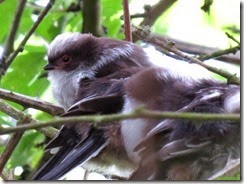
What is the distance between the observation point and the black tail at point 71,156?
66.2 inches

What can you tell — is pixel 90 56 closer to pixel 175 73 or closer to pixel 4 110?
pixel 4 110

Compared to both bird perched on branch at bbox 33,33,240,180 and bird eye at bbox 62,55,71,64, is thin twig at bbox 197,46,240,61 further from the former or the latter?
bird eye at bbox 62,55,71,64

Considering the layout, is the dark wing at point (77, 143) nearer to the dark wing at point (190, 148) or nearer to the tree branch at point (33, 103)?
the dark wing at point (190, 148)

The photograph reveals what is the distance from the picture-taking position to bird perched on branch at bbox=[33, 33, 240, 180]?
1.57m

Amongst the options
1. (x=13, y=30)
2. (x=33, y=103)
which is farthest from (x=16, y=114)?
(x=13, y=30)

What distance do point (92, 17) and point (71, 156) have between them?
1133mm

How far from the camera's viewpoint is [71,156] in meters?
1.70

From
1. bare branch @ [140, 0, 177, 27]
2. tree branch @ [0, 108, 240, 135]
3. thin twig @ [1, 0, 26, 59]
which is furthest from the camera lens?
bare branch @ [140, 0, 177, 27]

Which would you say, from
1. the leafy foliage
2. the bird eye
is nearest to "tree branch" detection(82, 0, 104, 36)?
the leafy foliage

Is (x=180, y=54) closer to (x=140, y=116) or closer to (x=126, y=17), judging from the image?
(x=126, y=17)

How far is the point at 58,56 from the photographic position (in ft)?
7.32

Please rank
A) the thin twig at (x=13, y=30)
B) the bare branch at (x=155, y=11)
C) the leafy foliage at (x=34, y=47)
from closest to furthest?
the thin twig at (x=13, y=30) → the leafy foliage at (x=34, y=47) → the bare branch at (x=155, y=11)

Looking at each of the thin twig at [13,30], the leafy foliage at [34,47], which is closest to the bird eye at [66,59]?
the thin twig at [13,30]

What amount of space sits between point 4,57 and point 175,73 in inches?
29.5
